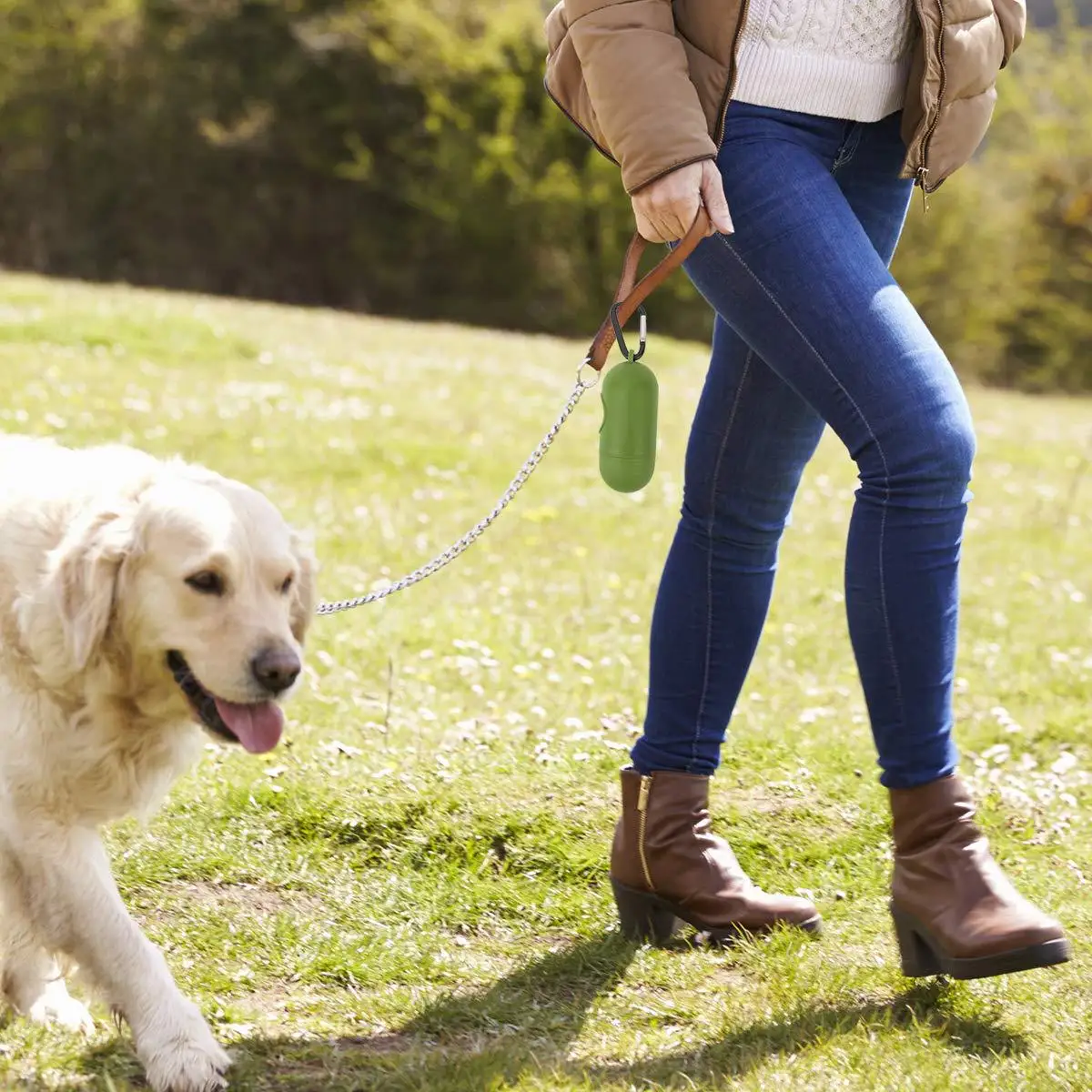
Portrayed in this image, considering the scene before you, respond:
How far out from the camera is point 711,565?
10.8ft

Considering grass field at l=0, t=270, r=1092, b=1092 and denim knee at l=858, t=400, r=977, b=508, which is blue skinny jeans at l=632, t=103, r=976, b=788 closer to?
denim knee at l=858, t=400, r=977, b=508

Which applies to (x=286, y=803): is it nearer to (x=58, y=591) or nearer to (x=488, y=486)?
(x=58, y=591)

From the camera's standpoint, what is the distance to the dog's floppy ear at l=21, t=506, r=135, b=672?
2.73 meters

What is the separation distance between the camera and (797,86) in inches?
114

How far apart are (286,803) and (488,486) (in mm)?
4919

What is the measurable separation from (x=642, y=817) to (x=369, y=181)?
65.4 feet

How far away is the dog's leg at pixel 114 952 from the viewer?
2570 mm

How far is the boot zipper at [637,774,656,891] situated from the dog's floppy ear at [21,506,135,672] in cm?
126

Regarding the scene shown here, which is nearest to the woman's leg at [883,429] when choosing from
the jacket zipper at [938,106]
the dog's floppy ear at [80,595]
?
the jacket zipper at [938,106]

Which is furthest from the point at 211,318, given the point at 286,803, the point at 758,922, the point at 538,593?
the point at 758,922

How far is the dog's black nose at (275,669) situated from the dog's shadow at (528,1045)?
→ 0.68 meters

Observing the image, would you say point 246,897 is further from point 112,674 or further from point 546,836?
point 112,674

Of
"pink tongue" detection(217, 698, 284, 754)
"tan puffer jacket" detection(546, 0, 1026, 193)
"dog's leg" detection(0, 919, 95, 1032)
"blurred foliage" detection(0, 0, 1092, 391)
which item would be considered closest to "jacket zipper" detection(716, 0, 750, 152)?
"tan puffer jacket" detection(546, 0, 1026, 193)

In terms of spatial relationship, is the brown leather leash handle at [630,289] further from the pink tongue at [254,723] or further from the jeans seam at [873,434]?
the pink tongue at [254,723]
